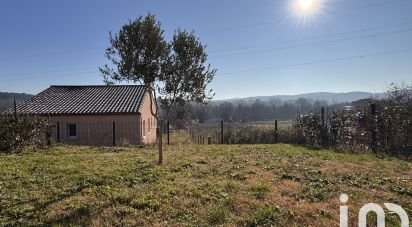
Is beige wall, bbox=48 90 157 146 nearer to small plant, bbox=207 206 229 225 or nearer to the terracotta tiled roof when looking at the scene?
the terracotta tiled roof

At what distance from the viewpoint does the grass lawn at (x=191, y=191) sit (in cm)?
567

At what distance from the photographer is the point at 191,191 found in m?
7.04

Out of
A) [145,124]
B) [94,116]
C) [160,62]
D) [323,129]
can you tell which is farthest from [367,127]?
[94,116]

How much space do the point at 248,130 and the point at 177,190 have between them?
13846mm

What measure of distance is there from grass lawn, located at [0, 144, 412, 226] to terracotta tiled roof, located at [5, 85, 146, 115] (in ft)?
46.1

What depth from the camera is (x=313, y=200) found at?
6.60 meters

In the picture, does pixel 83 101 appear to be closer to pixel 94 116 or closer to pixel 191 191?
pixel 94 116

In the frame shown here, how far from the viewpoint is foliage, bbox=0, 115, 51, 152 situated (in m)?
13.7

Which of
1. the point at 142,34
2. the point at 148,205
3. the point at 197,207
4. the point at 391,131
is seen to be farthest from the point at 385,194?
the point at 391,131

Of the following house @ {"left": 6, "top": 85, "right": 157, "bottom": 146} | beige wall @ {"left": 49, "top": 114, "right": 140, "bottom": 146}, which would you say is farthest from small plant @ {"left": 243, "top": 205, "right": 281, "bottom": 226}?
beige wall @ {"left": 49, "top": 114, "right": 140, "bottom": 146}

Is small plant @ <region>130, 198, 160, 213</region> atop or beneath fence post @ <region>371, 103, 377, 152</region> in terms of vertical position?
beneath

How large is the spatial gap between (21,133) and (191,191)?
10068mm

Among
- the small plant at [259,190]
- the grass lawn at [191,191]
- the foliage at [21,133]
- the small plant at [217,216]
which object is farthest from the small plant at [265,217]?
the foliage at [21,133]

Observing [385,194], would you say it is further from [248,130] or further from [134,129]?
[134,129]
